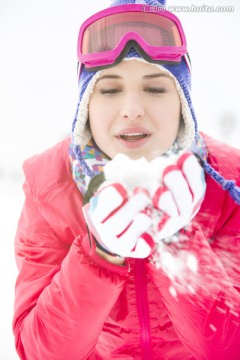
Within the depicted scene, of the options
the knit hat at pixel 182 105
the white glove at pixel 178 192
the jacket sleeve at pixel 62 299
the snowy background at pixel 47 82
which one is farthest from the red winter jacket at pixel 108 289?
the snowy background at pixel 47 82

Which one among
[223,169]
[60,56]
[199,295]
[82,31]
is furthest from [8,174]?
[199,295]

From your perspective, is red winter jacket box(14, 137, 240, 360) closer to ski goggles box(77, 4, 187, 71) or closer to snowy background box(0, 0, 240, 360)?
ski goggles box(77, 4, 187, 71)

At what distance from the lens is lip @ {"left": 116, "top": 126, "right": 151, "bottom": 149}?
1.08m

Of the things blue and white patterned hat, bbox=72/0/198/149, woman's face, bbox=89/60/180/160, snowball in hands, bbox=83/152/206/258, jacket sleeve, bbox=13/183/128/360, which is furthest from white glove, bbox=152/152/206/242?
blue and white patterned hat, bbox=72/0/198/149

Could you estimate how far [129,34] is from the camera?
1.13 meters

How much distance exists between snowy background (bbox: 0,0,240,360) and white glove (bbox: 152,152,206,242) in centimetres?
157

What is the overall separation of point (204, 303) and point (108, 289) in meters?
0.29

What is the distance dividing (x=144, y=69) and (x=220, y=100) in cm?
151

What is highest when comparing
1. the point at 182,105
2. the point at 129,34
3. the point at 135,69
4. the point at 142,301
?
the point at 129,34

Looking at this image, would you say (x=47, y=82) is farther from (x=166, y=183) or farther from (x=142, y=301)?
(x=166, y=183)

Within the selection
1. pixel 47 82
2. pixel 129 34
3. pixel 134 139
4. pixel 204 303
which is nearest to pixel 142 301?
pixel 204 303

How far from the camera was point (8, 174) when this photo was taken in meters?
2.42

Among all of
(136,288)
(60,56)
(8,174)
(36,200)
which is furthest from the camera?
(60,56)

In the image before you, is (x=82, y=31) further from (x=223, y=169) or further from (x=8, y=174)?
(x=8, y=174)
